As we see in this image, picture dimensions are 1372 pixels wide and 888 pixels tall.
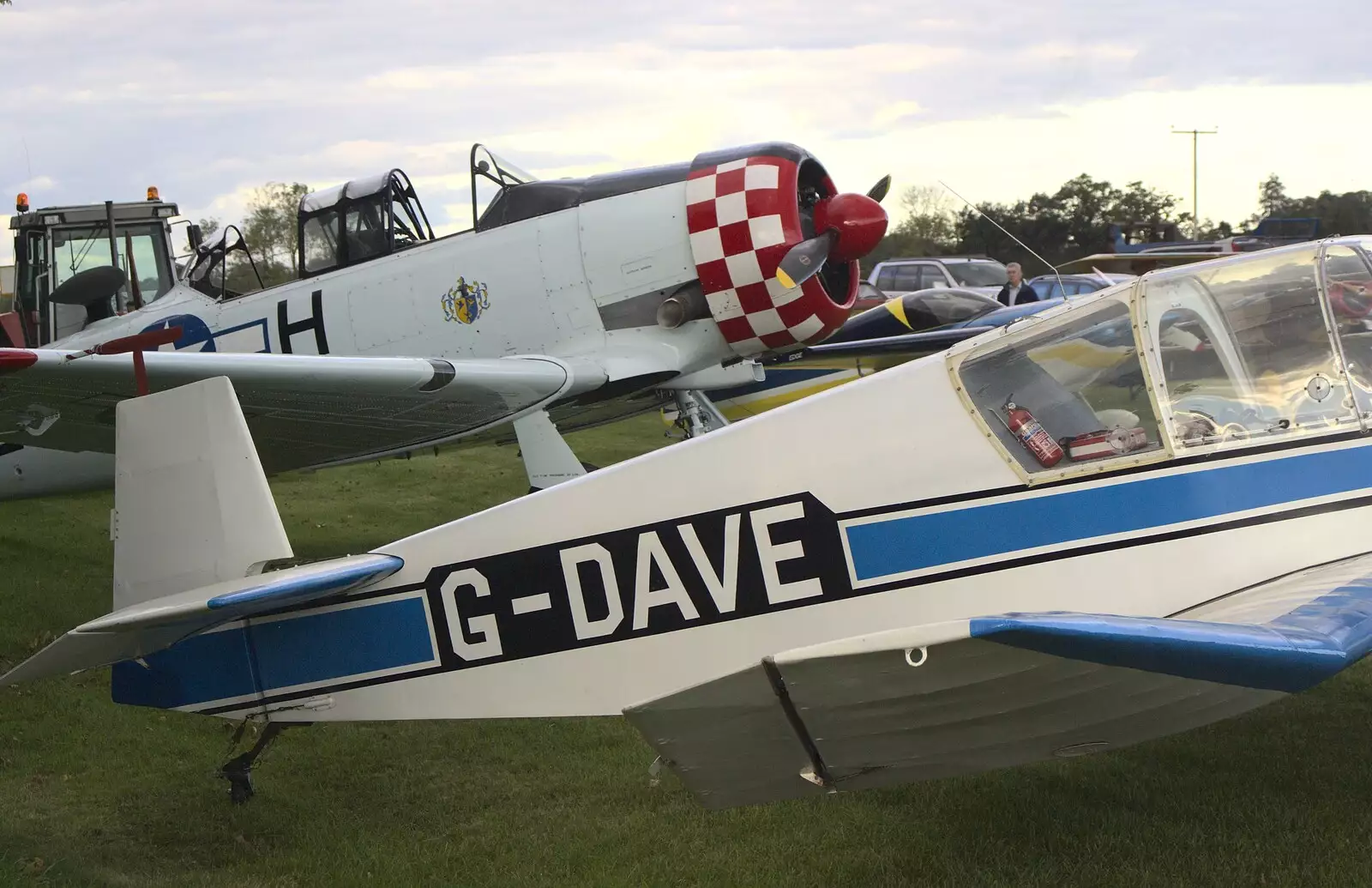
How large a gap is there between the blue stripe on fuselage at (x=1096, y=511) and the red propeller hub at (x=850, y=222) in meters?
4.34

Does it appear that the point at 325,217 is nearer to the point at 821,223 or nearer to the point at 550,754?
the point at 821,223

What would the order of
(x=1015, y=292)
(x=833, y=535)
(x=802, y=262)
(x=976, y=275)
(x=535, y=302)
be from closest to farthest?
(x=833, y=535)
(x=802, y=262)
(x=535, y=302)
(x=1015, y=292)
(x=976, y=275)

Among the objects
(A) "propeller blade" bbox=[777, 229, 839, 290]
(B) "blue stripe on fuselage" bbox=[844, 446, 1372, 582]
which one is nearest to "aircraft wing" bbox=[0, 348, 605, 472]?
(A) "propeller blade" bbox=[777, 229, 839, 290]

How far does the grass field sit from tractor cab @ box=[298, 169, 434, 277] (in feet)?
11.9

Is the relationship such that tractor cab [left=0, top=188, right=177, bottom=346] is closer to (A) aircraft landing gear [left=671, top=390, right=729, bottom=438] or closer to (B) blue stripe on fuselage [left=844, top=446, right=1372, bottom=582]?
(A) aircraft landing gear [left=671, top=390, right=729, bottom=438]

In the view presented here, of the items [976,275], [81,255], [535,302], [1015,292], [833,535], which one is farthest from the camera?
[976,275]

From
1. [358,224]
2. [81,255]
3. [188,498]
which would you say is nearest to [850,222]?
[358,224]

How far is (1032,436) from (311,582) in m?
2.21

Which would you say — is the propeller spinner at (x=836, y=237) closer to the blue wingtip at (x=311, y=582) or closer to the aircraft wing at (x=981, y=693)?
the blue wingtip at (x=311, y=582)

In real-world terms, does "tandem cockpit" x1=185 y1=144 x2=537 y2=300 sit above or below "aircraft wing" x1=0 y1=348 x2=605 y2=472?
above

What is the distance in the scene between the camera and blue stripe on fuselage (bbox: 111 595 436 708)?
3.90m

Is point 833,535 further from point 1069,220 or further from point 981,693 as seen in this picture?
point 1069,220

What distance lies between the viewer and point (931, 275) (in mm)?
21922

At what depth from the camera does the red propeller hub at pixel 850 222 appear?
299 inches
